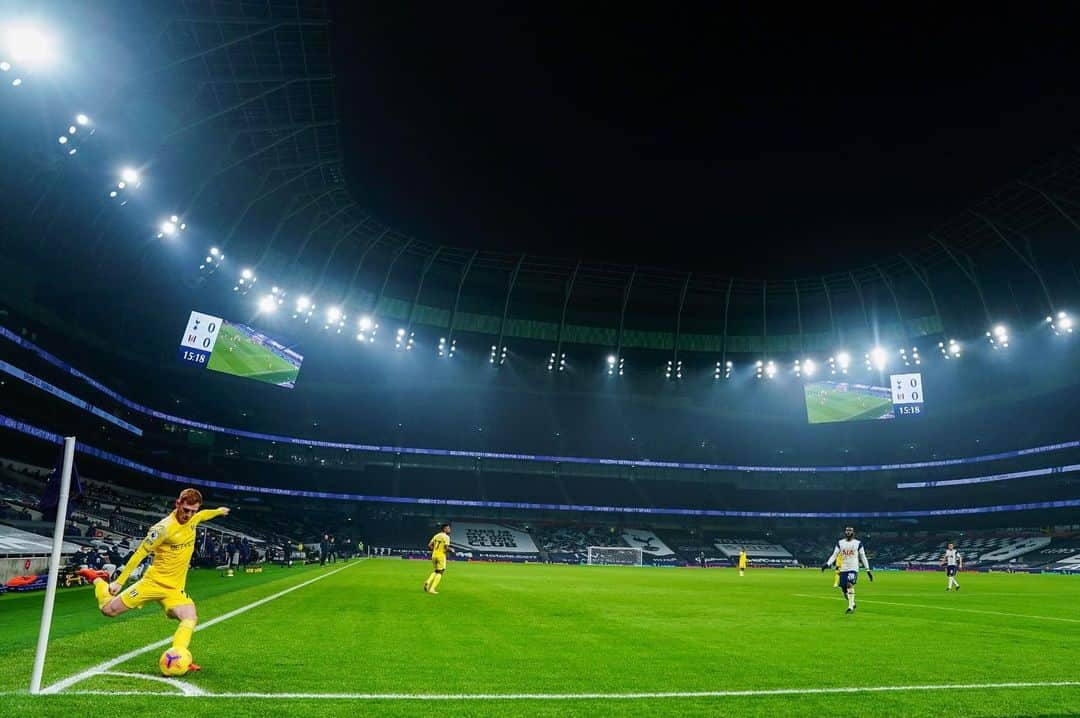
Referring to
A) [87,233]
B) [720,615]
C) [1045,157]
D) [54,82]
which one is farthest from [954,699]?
[87,233]

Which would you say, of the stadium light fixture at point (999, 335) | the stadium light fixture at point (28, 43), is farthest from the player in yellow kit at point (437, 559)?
the stadium light fixture at point (999, 335)

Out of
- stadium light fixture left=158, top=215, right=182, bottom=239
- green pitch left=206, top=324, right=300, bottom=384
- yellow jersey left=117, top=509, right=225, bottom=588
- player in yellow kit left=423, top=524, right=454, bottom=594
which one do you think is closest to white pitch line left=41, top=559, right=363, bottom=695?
yellow jersey left=117, top=509, right=225, bottom=588

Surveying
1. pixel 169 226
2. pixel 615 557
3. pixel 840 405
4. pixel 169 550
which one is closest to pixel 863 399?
pixel 840 405

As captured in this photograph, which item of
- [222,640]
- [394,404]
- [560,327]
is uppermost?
[560,327]

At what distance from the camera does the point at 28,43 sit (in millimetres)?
21875

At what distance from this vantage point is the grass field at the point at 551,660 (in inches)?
241

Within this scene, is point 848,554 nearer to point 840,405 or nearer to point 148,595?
point 148,595

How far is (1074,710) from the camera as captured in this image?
6.22m

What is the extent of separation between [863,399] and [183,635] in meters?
71.7

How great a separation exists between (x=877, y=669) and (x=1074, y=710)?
2.43 meters

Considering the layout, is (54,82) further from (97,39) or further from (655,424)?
(655,424)

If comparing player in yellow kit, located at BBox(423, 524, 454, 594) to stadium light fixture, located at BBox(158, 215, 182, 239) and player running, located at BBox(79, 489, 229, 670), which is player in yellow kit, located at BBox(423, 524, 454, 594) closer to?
player running, located at BBox(79, 489, 229, 670)

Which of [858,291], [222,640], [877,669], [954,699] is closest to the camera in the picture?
[954,699]

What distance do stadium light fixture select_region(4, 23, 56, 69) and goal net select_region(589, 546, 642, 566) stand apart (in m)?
53.3
